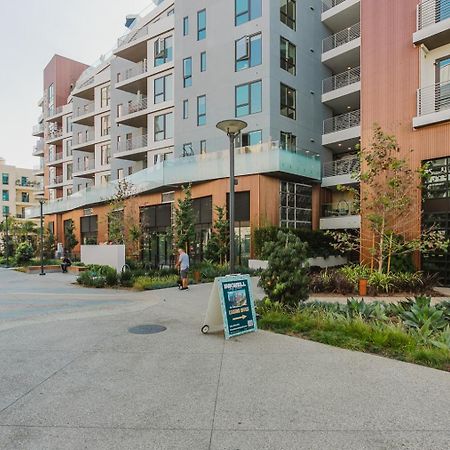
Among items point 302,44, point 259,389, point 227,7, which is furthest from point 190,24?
point 259,389

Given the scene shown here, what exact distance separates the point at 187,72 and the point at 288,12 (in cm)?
846

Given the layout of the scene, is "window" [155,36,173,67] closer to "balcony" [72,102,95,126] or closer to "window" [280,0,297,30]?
"window" [280,0,297,30]

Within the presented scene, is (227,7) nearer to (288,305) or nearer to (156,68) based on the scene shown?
(156,68)

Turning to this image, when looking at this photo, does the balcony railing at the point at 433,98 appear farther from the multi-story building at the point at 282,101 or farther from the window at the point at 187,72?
the window at the point at 187,72

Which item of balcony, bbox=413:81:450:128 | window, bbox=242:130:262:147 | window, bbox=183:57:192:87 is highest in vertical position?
window, bbox=183:57:192:87

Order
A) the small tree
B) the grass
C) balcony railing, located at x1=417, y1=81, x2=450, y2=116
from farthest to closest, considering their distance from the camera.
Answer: balcony railing, located at x1=417, y1=81, x2=450, y2=116
the small tree
the grass

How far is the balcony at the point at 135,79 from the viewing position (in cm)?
3244

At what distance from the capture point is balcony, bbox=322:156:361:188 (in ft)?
75.8

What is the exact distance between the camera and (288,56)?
80.6ft

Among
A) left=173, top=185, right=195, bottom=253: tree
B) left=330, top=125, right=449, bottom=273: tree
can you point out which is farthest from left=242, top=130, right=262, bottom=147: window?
left=330, top=125, right=449, bottom=273: tree

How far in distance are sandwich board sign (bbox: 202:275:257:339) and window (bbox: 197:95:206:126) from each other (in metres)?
21.1

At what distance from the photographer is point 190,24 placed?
90.5 ft

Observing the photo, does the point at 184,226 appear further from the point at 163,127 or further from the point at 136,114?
the point at 136,114

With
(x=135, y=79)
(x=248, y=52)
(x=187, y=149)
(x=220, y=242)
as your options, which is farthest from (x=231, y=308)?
(x=135, y=79)
